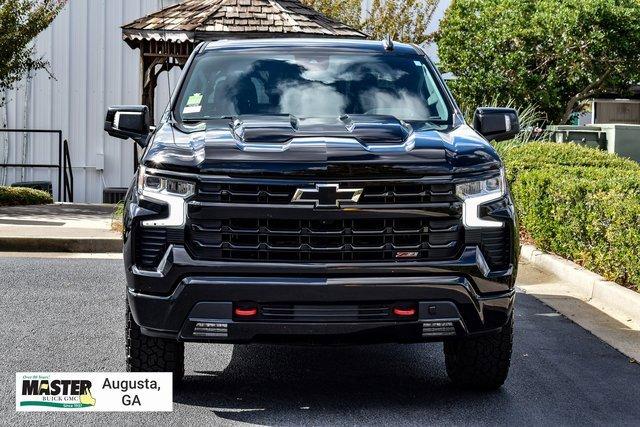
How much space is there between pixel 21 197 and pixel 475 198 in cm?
1443

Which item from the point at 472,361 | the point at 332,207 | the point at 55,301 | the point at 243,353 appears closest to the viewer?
the point at 332,207

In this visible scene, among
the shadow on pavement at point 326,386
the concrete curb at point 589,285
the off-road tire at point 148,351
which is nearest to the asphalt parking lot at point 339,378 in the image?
the shadow on pavement at point 326,386

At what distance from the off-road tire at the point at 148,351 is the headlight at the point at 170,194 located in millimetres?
661

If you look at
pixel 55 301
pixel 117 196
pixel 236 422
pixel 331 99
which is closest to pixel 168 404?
pixel 236 422

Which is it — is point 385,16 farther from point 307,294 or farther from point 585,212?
point 307,294

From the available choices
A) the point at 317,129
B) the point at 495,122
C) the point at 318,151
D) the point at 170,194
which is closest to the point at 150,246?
the point at 170,194

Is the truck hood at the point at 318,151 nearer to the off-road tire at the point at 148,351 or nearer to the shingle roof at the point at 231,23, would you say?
the off-road tire at the point at 148,351

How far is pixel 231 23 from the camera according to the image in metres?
18.6

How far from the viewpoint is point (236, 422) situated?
6102 millimetres

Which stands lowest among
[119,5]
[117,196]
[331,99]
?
[117,196]

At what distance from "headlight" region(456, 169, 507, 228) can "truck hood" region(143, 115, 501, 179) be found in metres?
0.08

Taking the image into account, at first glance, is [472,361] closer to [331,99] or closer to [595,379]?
[595,379]

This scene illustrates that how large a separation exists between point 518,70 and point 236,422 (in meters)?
20.4

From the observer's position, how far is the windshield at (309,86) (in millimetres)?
7379
